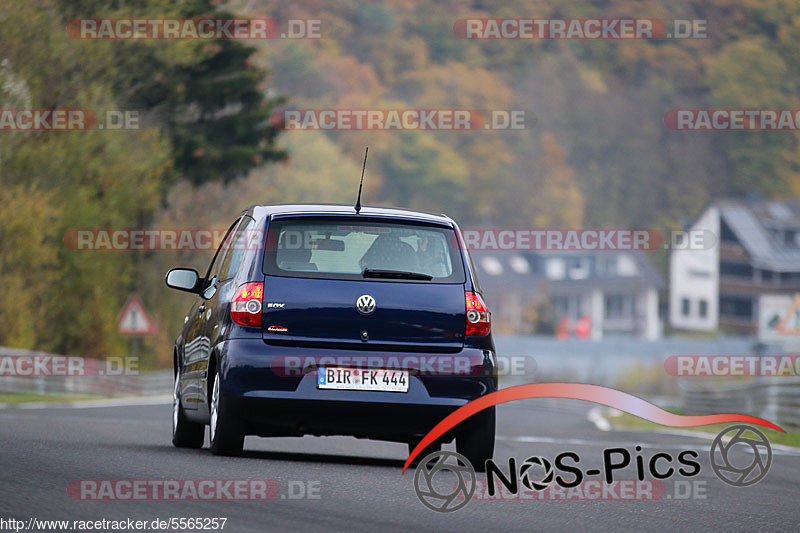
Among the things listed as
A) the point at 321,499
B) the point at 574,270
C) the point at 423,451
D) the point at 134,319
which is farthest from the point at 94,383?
the point at 574,270

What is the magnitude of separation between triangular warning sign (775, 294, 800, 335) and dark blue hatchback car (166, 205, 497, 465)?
283ft

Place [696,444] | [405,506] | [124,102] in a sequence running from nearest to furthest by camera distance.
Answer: [405,506] < [696,444] < [124,102]

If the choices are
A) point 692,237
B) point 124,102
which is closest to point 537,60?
point 692,237

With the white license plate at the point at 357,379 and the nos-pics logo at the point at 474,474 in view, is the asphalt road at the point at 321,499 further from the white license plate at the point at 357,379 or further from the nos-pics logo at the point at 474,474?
the white license plate at the point at 357,379

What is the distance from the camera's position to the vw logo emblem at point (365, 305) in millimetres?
10219

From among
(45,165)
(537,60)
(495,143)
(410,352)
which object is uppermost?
(537,60)

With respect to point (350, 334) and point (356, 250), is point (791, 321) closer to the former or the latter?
point (356, 250)

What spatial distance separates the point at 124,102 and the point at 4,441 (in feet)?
102

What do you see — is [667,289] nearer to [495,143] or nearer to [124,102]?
[495,143]

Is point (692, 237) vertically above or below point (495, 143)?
below

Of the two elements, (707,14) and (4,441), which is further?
(707,14)

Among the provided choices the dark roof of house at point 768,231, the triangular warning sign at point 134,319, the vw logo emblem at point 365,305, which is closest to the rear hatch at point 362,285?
the vw logo emblem at point 365,305

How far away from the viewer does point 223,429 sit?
34.1ft

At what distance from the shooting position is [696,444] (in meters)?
17.7
